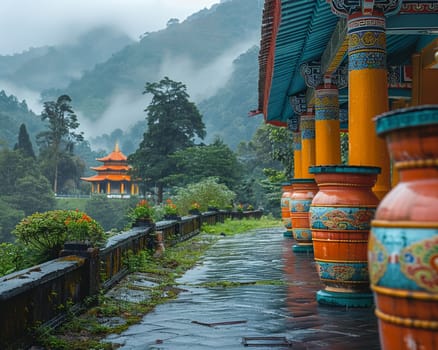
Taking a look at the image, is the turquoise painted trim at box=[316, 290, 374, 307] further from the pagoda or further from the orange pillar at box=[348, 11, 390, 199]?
the pagoda

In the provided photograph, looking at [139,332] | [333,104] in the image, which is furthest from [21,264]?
[333,104]

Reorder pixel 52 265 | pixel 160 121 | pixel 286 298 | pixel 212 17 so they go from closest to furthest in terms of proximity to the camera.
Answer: pixel 52 265, pixel 286 298, pixel 160 121, pixel 212 17

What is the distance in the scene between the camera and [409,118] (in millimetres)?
2227

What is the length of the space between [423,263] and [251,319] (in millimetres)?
3240

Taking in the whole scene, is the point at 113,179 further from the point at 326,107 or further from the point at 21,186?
the point at 326,107

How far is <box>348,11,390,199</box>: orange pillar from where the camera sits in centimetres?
638

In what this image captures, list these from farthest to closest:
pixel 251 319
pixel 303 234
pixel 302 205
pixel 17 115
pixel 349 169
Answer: pixel 17 115, pixel 303 234, pixel 302 205, pixel 349 169, pixel 251 319

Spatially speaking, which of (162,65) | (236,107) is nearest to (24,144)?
(236,107)

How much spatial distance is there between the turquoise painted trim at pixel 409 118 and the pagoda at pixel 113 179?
70.5 m

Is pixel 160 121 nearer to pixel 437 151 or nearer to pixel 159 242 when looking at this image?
pixel 159 242

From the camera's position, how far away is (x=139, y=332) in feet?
15.7

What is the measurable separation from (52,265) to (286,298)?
239 centimetres

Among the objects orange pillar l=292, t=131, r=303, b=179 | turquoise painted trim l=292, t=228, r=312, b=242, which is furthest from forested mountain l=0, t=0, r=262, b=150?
turquoise painted trim l=292, t=228, r=312, b=242

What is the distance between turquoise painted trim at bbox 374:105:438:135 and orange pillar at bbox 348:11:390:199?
13.6ft
